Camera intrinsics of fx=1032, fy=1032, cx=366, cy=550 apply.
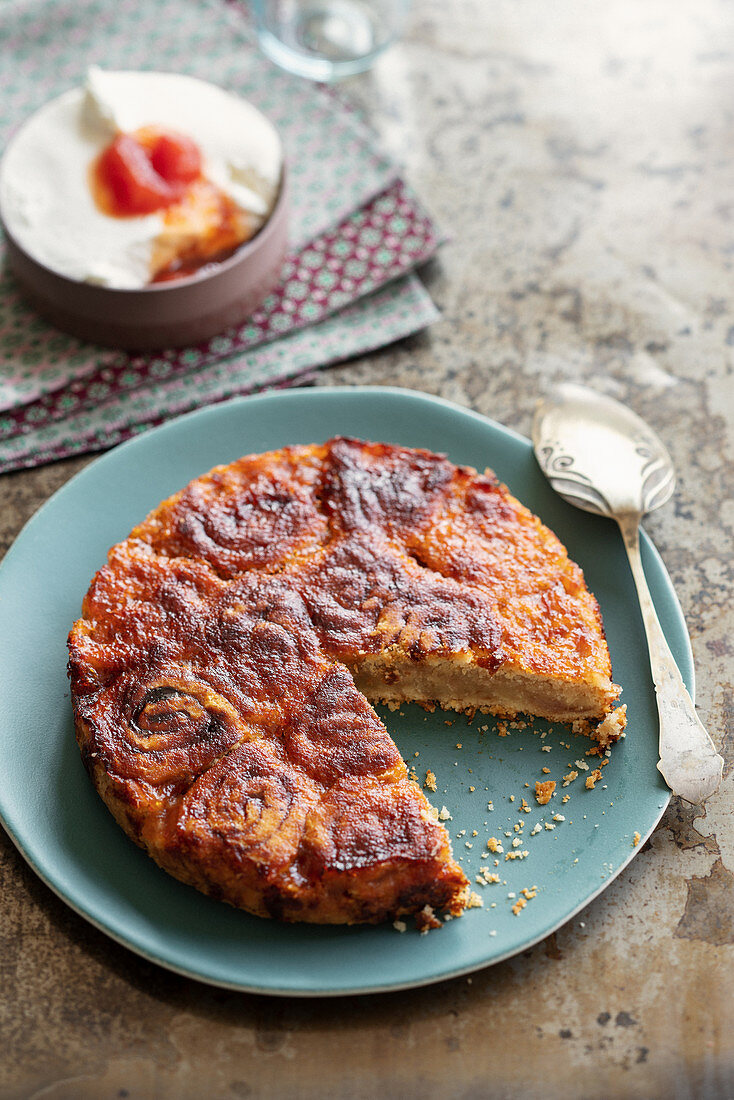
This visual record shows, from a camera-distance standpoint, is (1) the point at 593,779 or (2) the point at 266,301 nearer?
(1) the point at 593,779

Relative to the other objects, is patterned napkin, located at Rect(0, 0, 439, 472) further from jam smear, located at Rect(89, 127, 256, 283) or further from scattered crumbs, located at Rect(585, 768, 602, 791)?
scattered crumbs, located at Rect(585, 768, 602, 791)

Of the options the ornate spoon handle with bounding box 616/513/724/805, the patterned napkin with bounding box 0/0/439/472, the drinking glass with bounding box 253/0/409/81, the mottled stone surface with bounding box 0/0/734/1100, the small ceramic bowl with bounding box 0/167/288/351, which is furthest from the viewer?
the drinking glass with bounding box 253/0/409/81

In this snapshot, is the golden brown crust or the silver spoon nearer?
the golden brown crust

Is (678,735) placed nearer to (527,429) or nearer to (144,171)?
(527,429)

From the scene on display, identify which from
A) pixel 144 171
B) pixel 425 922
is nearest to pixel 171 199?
pixel 144 171

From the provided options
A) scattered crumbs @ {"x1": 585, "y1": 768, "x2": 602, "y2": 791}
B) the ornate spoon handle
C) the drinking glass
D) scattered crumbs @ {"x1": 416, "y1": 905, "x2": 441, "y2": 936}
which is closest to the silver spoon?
the ornate spoon handle

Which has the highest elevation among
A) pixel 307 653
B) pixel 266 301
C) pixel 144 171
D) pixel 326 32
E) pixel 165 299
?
pixel 144 171

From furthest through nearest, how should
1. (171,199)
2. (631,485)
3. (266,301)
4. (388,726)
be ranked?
(266,301), (171,199), (631,485), (388,726)
